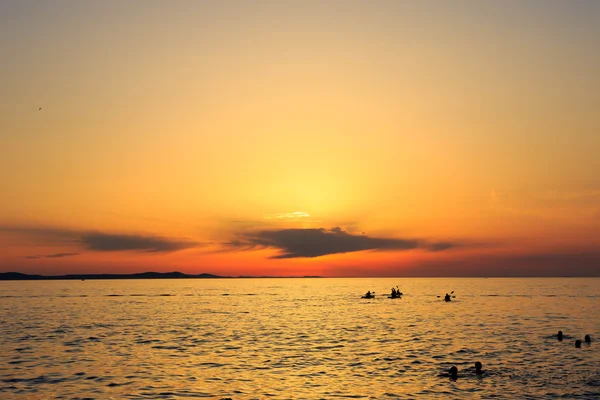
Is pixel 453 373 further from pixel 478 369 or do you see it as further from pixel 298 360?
pixel 298 360

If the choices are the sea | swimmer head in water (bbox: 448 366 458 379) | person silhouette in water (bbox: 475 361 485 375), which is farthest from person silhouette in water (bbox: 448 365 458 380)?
person silhouette in water (bbox: 475 361 485 375)

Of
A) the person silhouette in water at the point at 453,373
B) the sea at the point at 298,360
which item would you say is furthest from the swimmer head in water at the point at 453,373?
the sea at the point at 298,360

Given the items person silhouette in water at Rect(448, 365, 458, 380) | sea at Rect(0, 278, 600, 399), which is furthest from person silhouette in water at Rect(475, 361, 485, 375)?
person silhouette in water at Rect(448, 365, 458, 380)

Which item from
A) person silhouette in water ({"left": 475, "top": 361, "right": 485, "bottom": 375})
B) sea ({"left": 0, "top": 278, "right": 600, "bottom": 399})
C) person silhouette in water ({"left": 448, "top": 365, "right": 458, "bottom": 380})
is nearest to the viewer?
sea ({"left": 0, "top": 278, "right": 600, "bottom": 399})

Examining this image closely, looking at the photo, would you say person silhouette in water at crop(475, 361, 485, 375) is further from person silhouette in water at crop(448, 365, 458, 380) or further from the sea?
person silhouette in water at crop(448, 365, 458, 380)

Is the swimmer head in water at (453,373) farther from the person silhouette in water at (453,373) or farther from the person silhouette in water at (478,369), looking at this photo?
the person silhouette in water at (478,369)

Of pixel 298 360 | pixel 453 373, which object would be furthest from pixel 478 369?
pixel 298 360

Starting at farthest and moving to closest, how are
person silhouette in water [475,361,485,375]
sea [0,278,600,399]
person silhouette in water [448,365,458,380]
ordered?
person silhouette in water [475,361,485,375], person silhouette in water [448,365,458,380], sea [0,278,600,399]

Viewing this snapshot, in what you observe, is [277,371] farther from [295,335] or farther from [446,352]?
[295,335]

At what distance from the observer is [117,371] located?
45.4m

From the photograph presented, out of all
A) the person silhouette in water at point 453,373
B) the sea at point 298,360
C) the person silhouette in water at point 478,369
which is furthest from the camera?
the person silhouette in water at point 478,369

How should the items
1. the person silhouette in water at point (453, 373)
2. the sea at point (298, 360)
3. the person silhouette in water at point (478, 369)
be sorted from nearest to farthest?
the sea at point (298, 360) < the person silhouette in water at point (453, 373) < the person silhouette in water at point (478, 369)

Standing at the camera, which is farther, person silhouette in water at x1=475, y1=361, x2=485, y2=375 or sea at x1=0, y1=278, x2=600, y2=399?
person silhouette in water at x1=475, y1=361, x2=485, y2=375

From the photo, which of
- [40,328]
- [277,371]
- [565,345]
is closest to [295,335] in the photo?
[277,371]
